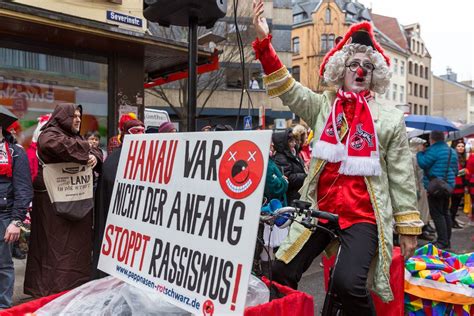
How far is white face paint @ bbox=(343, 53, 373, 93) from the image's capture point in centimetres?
280

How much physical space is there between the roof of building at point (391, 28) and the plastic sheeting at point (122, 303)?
56134mm

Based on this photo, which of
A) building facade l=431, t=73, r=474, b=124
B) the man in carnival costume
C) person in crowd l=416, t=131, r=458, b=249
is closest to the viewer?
the man in carnival costume

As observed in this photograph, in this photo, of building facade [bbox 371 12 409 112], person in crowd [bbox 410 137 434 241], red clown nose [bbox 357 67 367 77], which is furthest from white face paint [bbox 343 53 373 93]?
building facade [bbox 371 12 409 112]

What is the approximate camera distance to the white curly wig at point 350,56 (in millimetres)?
2852

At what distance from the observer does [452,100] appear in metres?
62.8

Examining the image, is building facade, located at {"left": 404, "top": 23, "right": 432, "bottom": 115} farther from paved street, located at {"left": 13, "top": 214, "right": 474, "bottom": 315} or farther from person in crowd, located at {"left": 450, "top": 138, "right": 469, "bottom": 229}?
paved street, located at {"left": 13, "top": 214, "right": 474, "bottom": 315}

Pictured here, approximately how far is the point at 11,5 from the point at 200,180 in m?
4.28

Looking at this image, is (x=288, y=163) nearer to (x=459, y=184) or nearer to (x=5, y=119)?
(x=5, y=119)

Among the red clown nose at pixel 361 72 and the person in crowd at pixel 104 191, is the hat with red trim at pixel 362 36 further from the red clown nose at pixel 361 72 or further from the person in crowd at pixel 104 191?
the person in crowd at pixel 104 191

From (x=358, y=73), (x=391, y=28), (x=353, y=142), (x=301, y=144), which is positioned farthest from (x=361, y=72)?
(x=391, y=28)

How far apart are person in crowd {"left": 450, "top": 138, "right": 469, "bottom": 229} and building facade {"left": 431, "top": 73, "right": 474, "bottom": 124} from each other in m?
56.0

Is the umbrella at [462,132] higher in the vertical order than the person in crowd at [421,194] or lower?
higher

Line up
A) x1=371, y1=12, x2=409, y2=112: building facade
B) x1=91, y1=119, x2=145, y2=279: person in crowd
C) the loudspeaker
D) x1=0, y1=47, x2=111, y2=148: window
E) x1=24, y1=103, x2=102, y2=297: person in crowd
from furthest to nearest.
A: x1=371, y1=12, x2=409, y2=112: building facade → x1=0, y1=47, x2=111, y2=148: window → x1=91, y1=119, x2=145, y2=279: person in crowd → x1=24, y1=103, x2=102, y2=297: person in crowd → the loudspeaker

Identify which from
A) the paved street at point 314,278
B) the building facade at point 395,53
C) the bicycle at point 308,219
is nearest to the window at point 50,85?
the paved street at point 314,278
